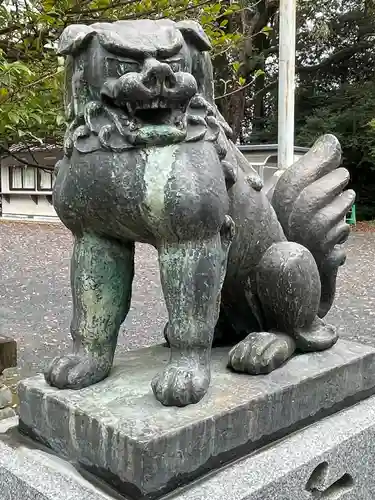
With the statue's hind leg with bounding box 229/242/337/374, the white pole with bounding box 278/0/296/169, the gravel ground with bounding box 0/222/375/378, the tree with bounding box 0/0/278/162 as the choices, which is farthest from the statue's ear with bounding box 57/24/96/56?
the white pole with bounding box 278/0/296/169

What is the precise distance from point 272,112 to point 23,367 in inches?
494

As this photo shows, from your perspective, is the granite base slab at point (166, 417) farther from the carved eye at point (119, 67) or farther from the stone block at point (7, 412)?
the stone block at point (7, 412)

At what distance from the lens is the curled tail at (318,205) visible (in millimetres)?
1627

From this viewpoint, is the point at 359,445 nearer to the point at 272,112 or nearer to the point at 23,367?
the point at 23,367

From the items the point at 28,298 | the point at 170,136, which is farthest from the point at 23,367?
the point at 170,136

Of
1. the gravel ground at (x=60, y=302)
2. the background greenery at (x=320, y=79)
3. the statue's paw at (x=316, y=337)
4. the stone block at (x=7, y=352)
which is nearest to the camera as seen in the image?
the statue's paw at (x=316, y=337)

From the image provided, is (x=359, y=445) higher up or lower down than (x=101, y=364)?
lower down

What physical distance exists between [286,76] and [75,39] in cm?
583

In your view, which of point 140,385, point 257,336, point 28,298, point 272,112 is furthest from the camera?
point 272,112

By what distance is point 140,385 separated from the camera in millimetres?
1350

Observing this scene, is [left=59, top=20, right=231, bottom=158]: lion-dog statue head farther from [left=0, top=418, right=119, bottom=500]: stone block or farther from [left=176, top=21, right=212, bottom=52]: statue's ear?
[left=0, top=418, right=119, bottom=500]: stone block

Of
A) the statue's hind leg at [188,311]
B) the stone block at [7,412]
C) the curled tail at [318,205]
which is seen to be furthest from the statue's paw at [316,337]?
the stone block at [7,412]

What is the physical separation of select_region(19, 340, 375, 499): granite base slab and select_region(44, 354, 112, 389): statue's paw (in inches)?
0.7

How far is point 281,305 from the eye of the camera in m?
1.50
